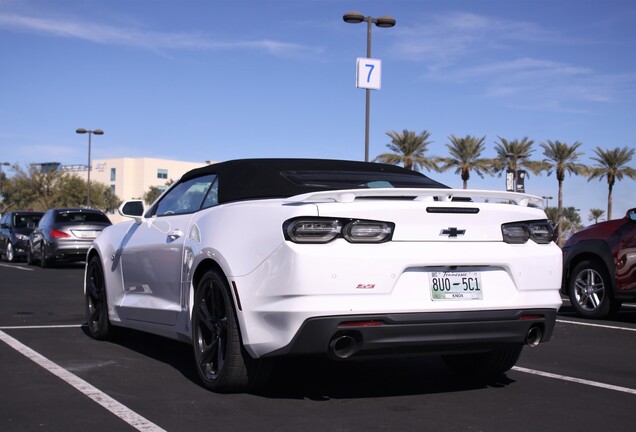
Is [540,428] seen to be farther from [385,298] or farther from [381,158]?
[381,158]

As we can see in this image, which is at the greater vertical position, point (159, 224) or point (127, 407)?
point (159, 224)

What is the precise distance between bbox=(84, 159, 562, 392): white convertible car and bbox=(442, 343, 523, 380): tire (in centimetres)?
1

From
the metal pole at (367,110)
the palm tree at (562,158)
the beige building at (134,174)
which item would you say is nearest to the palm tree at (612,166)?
the palm tree at (562,158)

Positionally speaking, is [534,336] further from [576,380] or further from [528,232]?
[576,380]

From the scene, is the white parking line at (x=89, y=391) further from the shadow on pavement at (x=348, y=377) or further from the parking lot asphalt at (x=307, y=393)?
the shadow on pavement at (x=348, y=377)

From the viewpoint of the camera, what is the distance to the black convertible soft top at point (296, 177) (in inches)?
224

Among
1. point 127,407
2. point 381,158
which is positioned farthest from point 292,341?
point 381,158

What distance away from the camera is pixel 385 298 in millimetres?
4723

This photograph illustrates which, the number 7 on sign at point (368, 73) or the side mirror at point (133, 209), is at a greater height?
the number 7 on sign at point (368, 73)

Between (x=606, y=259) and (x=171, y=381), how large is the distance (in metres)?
6.19

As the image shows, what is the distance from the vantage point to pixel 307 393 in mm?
5398

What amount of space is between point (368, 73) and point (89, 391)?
56.0ft

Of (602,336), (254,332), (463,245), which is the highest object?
(463,245)

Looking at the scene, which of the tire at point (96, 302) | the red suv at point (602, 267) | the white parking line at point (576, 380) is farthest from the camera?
the red suv at point (602, 267)
